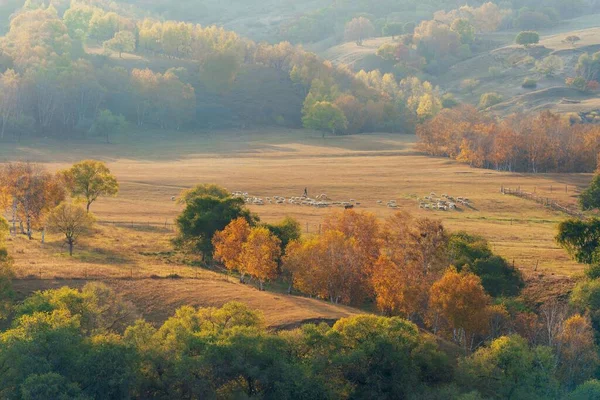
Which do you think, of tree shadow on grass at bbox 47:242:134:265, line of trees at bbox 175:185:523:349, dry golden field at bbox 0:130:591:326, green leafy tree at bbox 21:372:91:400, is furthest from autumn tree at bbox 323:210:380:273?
green leafy tree at bbox 21:372:91:400

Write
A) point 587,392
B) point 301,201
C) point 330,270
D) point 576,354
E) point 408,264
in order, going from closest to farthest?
point 587,392
point 576,354
point 408,264
point 330,270
point 301,201

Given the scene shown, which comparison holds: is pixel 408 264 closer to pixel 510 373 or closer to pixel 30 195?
pixel 510 373

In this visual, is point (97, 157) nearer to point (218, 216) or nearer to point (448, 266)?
point (218, 216)

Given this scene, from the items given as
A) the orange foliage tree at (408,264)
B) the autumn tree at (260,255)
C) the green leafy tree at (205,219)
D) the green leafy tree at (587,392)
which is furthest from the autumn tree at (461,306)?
the green leafy tree at (205,219)

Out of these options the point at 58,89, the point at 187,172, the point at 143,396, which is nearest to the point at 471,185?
the point at 187,172

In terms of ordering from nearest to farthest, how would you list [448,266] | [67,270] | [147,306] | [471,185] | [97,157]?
[147,306]
[67,270]
[448,266]
[471,185]
[97,157]

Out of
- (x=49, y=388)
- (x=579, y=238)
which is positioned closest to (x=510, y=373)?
(x=49, y=388)
